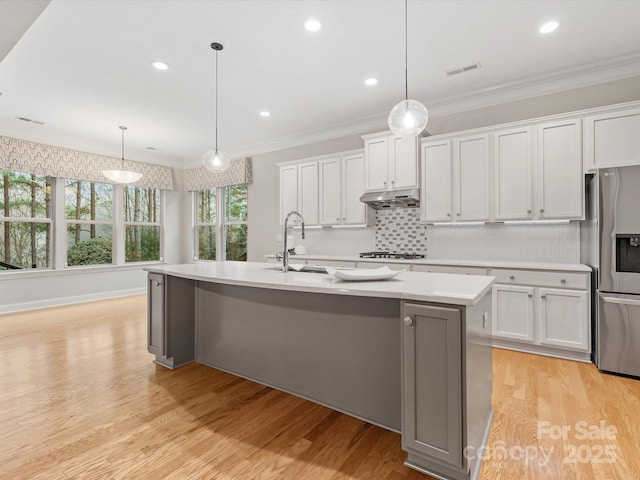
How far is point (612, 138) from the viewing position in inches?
121

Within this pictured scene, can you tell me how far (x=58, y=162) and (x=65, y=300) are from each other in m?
2.36

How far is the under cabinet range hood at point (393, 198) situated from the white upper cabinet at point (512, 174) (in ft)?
2.96

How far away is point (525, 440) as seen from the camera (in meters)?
1.89

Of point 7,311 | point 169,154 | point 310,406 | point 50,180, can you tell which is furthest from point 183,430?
point 169,154

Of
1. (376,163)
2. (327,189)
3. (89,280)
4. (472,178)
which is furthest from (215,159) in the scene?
(89,280)

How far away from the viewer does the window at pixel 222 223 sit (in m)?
6.79

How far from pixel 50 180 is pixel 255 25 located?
5047 millimetres

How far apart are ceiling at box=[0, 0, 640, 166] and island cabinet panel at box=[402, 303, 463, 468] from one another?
2380 millimetres

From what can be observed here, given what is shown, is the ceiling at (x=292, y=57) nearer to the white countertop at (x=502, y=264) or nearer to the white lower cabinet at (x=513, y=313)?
the white countertop at (x=502, y=264)

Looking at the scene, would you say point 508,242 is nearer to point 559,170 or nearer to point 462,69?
point 559,170

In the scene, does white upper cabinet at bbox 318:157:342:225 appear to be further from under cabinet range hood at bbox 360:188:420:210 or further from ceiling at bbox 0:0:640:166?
ceiling at bbox 0:0:640:166

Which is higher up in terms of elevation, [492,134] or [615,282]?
[492,134]

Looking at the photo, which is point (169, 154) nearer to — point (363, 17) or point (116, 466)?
point (363, 17)

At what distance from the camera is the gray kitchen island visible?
4.93ft
